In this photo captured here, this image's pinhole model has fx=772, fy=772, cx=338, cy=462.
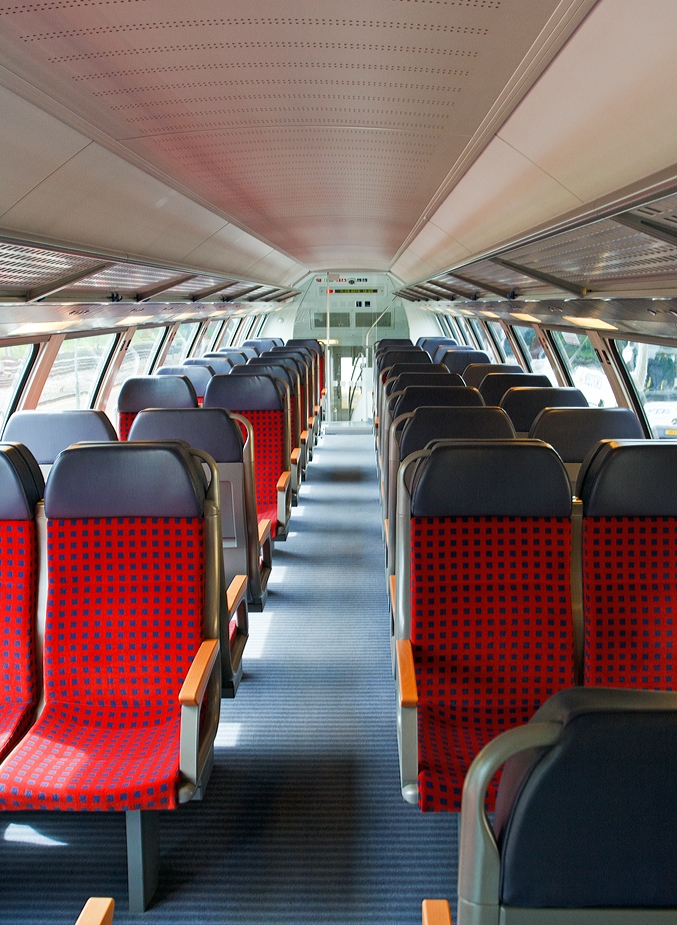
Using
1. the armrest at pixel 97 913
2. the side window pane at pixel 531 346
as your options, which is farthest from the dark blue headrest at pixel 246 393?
the side window pane at pixel 531 346

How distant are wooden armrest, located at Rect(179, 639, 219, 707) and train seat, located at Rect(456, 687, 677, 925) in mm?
1437

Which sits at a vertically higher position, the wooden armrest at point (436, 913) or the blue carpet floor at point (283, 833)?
the wooden armrest at point (436, 913)

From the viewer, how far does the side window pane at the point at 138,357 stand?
425 inches

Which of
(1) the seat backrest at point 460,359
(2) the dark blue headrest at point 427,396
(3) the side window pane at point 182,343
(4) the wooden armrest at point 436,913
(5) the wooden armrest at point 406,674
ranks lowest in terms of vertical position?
(4) the wooden armrest at point 436,913

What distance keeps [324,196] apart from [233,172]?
154 cm

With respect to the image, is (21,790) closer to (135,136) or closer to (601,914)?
(601,914)

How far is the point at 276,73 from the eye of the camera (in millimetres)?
2703

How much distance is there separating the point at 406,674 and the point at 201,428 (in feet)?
7.71

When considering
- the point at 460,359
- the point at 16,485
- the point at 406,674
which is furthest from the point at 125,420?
the point at 460,359

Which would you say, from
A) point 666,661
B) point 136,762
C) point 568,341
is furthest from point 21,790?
point 568,341

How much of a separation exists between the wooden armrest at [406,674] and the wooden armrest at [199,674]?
2.21 ft

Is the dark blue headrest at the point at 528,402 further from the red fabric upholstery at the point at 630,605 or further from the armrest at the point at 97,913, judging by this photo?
the armrest at the point at 97,913

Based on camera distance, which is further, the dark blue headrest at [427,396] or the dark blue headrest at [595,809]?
the dark blue headrest at [427,396]

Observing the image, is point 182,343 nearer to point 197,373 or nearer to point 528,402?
point 197,373
